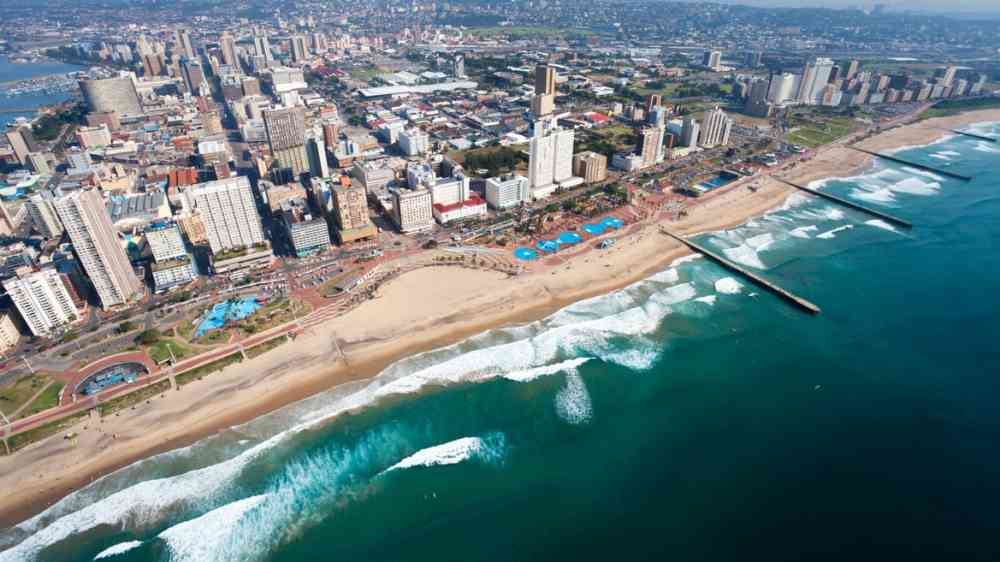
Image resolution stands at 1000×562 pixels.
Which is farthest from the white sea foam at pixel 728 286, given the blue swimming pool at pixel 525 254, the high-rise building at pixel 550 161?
the high-rise building at pixel 550 161

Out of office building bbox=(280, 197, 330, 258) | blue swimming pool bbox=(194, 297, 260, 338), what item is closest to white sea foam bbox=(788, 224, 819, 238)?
office building bbox=(280, 197, 330, 258)

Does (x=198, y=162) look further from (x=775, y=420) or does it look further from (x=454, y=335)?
(x=775, y=420)

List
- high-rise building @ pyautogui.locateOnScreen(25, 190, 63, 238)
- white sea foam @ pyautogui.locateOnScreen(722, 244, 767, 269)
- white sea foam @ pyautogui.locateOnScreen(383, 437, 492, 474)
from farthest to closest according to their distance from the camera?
high-rise building @ pyautogui.locateOnScreen(25, 190, 63, 238) < white sea foam @ pyautogui.locateOnScreen(722, 244, 767, 269) < white sea foam @ pyautogui.locateOnScreen(383, 437, 492, 474)

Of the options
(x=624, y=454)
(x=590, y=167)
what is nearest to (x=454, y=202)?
(x=590, y=167)

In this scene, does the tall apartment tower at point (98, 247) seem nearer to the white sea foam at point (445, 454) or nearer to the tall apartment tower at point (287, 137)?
the tall apartment tower at point (287, 137)

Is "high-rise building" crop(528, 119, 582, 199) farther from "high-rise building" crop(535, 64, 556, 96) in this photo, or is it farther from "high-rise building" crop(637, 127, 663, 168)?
"high-rise building" crop(535, 64, 556, 96)

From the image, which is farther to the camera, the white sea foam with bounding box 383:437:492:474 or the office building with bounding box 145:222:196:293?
the office building with bounding box 145:222:196:293

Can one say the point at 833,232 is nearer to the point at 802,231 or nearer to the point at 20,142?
the point at 802,231
